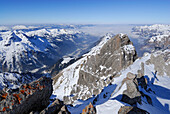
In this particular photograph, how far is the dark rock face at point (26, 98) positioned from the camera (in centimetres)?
1518

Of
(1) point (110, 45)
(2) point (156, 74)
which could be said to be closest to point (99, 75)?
(1) point (110, 45)

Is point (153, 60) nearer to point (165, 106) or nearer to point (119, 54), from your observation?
point (119, 54)

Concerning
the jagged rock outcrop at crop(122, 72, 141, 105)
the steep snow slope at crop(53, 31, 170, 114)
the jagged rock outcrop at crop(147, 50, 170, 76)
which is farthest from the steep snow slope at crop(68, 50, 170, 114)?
the jagged rock outcrop at crop(122, 72, 141, 105)

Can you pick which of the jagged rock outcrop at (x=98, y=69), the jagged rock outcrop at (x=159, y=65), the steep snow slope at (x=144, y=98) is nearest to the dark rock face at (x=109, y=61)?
the jagged rock outcrop at (x=98, y=69)

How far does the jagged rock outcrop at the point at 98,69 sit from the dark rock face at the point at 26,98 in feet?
187

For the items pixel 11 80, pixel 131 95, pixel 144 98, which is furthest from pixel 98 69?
pixel 11 80

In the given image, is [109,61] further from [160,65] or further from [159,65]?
[160,65]

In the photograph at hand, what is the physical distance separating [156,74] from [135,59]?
936 inches

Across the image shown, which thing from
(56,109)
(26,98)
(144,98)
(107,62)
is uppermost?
(26,98)

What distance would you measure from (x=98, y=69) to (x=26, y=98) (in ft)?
254

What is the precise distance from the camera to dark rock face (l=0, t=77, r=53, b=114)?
15183 millimetres

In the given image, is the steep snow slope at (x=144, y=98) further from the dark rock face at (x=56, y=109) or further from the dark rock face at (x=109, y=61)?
the dark rock face at (x=109, y=61)

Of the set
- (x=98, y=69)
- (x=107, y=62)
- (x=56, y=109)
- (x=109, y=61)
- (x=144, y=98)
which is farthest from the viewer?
(x=98, y=69)

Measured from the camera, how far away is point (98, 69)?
9150 centimetres
